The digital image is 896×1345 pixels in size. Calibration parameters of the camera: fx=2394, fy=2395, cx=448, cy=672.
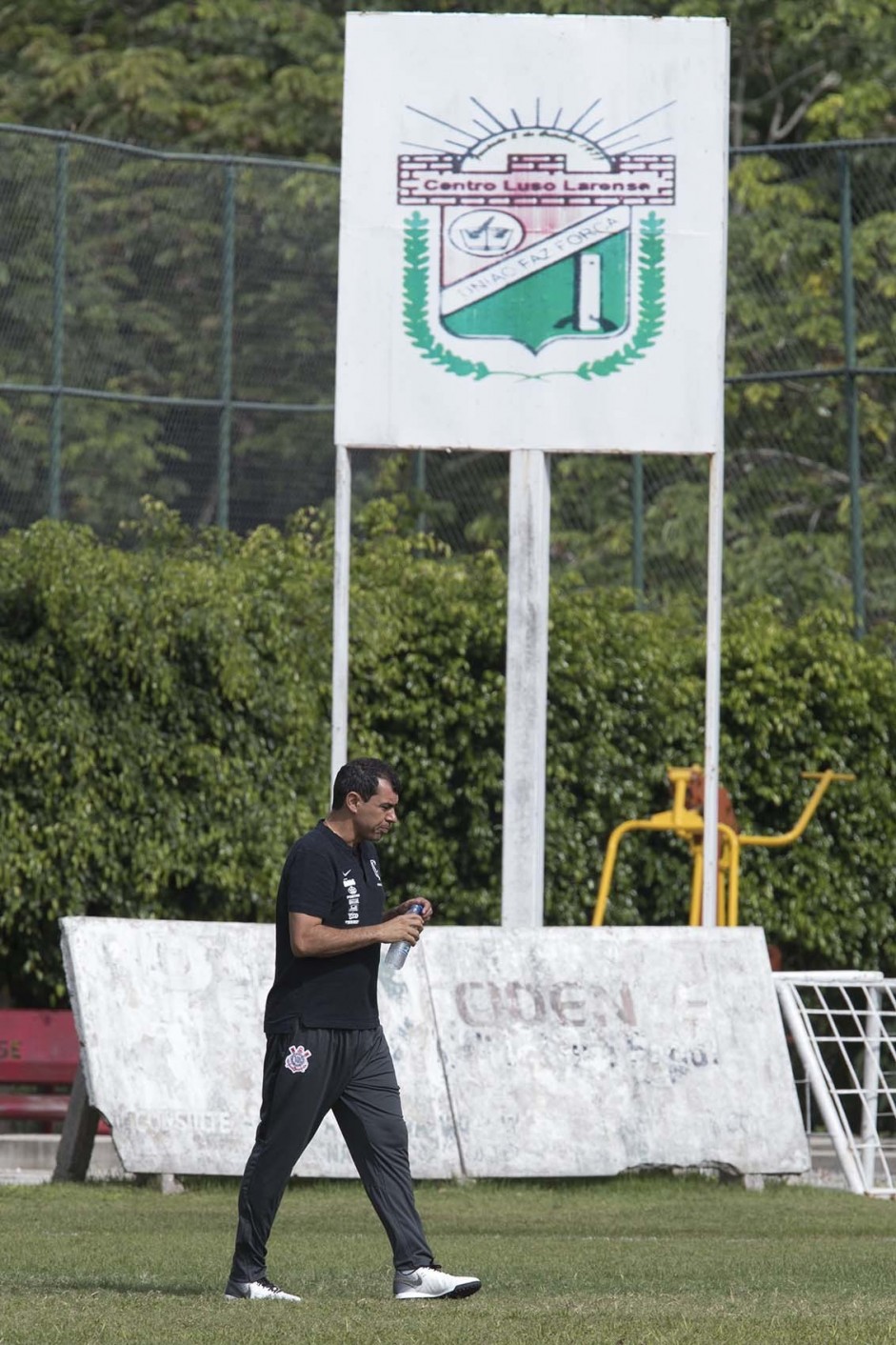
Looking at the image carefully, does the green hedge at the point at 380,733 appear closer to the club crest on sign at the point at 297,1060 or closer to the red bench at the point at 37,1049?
the red bench at the point at 37,1049

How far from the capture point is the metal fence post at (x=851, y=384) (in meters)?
19.8

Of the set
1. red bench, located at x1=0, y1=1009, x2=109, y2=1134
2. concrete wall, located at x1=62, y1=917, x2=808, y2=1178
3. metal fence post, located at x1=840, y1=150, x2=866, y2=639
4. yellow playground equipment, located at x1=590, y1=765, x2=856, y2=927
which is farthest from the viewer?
metal fence post, located at x1=840, y1=150, x2=866, y2=639

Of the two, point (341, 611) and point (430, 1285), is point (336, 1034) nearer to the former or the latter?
point (430, 1285)

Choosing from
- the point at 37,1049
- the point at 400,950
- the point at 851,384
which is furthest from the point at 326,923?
the point at 851,384

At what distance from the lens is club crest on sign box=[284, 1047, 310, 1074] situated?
7590mm

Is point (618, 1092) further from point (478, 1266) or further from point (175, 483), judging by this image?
point (175, 483)

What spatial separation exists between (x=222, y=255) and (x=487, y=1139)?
32.0 feet

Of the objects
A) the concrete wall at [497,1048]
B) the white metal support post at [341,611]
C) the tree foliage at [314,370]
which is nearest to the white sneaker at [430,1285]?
the concrete wall at [497,1048]

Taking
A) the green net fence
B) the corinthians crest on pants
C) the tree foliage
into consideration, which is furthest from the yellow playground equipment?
the corinthians crest on pants

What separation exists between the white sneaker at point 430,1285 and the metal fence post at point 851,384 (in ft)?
42.2

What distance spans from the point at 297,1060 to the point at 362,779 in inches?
35.9

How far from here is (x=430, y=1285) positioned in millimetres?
7535

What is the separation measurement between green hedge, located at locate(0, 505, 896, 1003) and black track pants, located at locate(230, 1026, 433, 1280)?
879cm

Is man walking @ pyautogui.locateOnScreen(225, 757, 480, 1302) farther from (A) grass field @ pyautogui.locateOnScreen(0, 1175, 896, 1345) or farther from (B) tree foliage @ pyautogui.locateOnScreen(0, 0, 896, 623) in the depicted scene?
(B) tree foliage @ pyautogui.locateOnScreen(0, 0, 896, 623)
